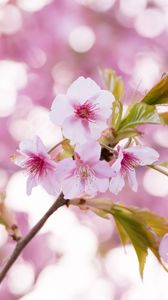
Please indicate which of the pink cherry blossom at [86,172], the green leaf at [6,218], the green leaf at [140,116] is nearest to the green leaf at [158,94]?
the green leaf at [140,116]

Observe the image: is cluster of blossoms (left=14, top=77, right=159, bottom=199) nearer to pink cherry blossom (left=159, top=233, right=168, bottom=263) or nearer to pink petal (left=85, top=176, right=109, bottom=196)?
pink petal (left=85, top=176, right=109, bottom=196)

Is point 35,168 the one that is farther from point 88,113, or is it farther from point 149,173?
point 149,173

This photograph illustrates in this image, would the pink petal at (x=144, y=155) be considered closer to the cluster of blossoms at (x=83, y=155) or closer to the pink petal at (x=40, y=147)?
the cluster of blossoms at (x=83, y=155)

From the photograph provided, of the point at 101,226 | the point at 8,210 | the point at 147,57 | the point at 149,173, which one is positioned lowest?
the point at 101,226

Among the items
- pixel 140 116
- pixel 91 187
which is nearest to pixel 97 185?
pixel 91 187

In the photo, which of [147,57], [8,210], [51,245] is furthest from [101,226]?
[8,210]

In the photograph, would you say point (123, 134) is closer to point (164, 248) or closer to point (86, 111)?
point (86, 111)
